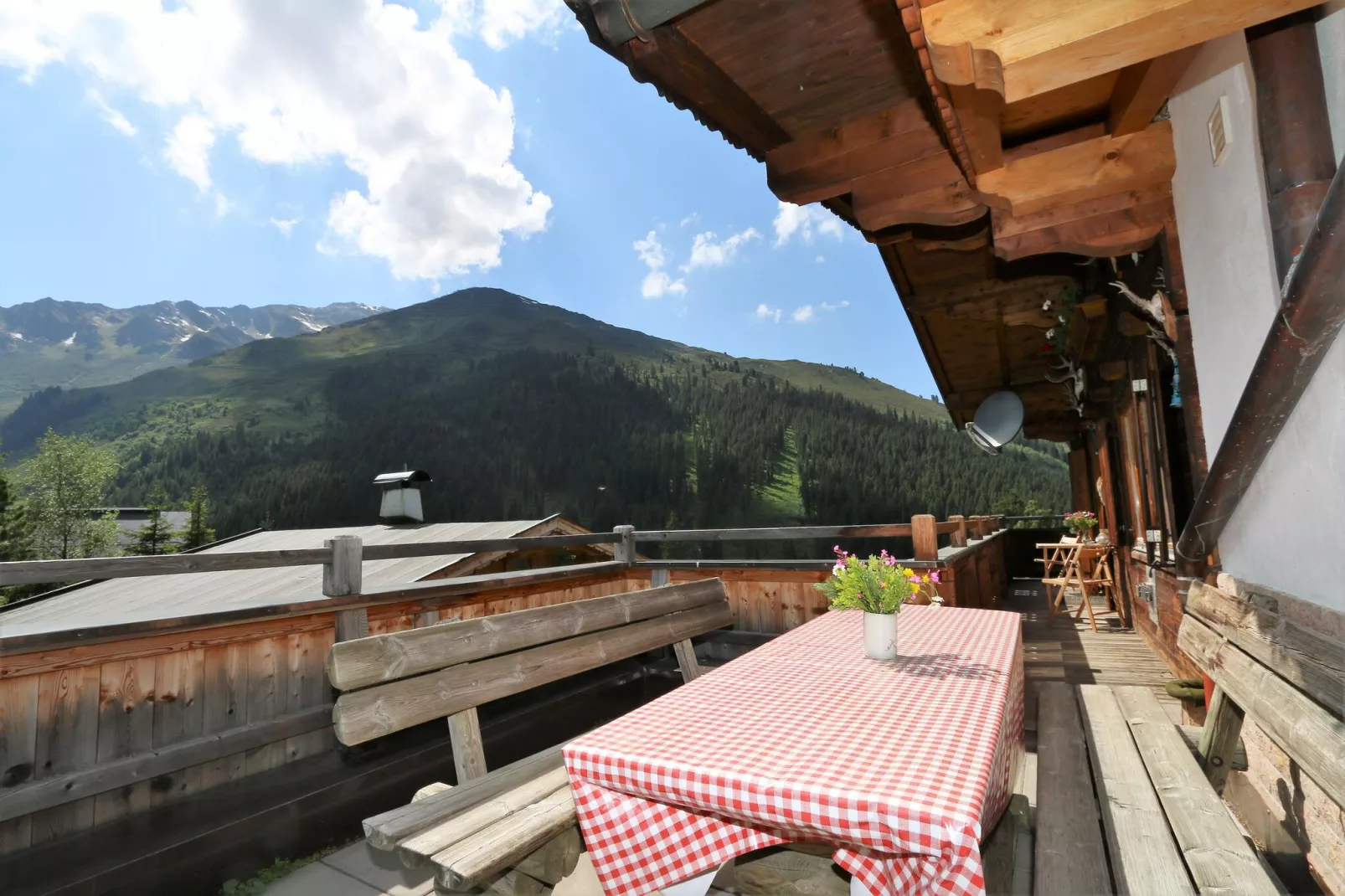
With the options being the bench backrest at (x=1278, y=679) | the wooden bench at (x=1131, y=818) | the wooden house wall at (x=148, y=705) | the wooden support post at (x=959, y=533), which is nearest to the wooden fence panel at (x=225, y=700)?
the wooden house wall at (x=148, y=705)

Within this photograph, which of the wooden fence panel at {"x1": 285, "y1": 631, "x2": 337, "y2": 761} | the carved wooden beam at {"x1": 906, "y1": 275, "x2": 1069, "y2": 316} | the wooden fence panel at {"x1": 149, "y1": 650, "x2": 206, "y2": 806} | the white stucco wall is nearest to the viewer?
the white stucco wall

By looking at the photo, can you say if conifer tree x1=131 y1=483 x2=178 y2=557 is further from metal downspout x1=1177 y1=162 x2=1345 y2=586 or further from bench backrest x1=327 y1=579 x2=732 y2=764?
metal downspout x1=1177 y1=162 x2=1345 y2=586

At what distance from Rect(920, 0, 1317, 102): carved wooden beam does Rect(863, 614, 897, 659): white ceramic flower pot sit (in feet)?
5.78

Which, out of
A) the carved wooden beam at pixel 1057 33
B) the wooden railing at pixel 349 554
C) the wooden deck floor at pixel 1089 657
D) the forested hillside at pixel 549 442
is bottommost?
the wooden deck floor at pixel 1089 657

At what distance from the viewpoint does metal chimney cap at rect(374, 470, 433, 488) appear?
12.1 meters

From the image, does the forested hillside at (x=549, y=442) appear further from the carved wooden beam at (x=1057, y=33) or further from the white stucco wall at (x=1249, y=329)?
the carved wooden beam at (x=1057, y=33)

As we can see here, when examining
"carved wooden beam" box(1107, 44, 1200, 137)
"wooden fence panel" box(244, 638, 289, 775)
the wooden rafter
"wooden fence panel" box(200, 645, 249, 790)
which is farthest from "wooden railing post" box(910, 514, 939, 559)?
"wooden fence panel" box(200, 645, 249, 790)

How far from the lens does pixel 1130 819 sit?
1738mm

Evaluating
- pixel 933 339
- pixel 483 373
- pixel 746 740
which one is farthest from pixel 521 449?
pixel 746 740

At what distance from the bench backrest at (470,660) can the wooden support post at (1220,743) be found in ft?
7.58

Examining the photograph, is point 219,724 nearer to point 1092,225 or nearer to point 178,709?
point 178,709

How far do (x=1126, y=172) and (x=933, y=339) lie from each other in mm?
3986

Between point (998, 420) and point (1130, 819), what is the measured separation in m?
8.10

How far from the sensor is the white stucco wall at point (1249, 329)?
1873mm
